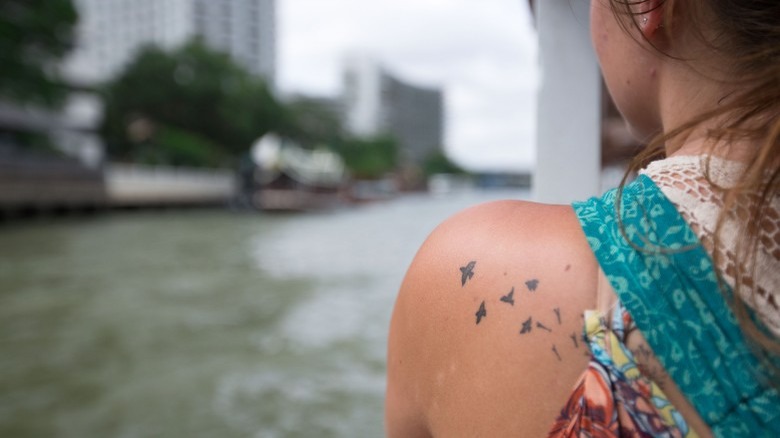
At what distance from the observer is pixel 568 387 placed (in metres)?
0.43

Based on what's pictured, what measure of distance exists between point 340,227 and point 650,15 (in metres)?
15.0

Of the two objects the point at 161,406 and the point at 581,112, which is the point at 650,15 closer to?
the point at 581,112

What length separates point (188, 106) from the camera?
89.2 ft

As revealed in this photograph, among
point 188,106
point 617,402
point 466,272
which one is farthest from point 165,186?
point 617,402

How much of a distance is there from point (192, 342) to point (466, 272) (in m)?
4.25

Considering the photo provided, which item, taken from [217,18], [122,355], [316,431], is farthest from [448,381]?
[217,18]

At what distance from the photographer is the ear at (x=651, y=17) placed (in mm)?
464

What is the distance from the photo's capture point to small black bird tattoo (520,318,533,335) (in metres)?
0.44

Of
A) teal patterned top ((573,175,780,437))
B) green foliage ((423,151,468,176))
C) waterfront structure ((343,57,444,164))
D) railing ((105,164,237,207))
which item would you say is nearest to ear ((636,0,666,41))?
teal patterned top ((573,175,780,437))

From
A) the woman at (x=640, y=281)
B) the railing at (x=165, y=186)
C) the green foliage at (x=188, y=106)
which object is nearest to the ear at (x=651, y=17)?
the woman at (x=640, y=281)

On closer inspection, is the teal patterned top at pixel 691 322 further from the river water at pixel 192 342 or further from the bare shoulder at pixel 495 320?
the river water at pixel 192 342

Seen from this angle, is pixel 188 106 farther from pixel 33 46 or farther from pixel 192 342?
pixel 192 342

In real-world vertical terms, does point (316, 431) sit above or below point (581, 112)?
below

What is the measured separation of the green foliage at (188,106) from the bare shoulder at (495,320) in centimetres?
2500
